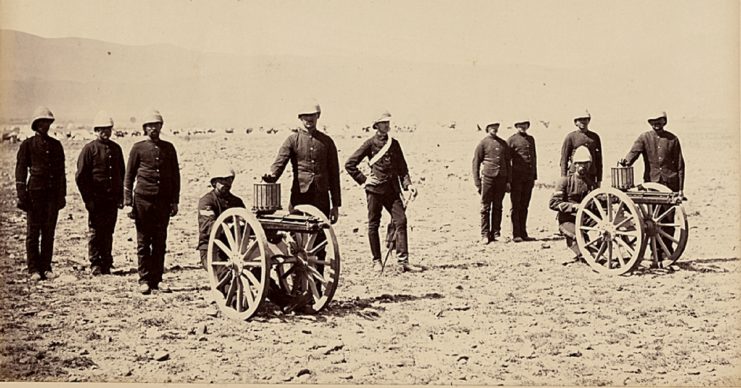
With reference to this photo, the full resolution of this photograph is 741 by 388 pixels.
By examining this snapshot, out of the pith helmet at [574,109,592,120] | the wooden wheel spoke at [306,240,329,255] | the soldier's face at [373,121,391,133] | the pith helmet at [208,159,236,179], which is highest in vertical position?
the pith helmet at [574,109,592,120]

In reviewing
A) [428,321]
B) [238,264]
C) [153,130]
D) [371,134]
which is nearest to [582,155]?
[371,134]

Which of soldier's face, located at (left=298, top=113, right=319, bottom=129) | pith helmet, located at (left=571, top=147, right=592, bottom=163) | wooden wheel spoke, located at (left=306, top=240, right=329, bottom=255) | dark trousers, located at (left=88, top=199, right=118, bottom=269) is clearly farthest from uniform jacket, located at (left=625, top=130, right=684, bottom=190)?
dark trousers, located at (left=88, top=199, right=118, bottom=269)

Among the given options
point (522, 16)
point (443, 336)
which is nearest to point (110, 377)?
point (443, 336)

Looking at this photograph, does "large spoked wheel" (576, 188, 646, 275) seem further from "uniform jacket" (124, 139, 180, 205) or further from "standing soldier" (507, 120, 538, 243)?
"uniform jacket" (124, 139, 180, 205)

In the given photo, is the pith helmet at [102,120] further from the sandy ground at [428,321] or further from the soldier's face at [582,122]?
the soldier's face at [582,122]

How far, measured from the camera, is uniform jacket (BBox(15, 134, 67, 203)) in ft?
24.6

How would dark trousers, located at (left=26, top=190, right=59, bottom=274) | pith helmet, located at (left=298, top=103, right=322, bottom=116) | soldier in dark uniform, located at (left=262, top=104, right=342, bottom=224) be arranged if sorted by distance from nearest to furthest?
pith helmet, located at (left=298, top=103, right=322, bottom=116) → soldier in dark uniform, located at (left=262, top=104, right=342, bottom=224) → dark trousers, located at (left=26, top=190, right=59, bottom=274)

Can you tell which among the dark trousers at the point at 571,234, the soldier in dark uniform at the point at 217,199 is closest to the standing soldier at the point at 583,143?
the dark trousers at the point at 571,234

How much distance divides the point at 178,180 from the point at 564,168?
396cm

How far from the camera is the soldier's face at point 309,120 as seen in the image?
714cm

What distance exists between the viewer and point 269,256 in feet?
20.7

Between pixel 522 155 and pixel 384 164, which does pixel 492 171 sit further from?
pixel 384 164

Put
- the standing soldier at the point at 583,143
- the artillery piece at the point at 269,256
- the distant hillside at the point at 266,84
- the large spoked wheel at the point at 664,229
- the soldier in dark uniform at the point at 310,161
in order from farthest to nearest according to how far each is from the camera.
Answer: the standing soldier at the point at 583,143, the large spoked wheel at the point at 664,229, the distant hillside at the point at 266,84, the soldier in dark uniform at the point at 310,161, the artillery piece at the point at 269,256

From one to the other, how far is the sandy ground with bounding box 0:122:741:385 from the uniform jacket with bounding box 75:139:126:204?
566 mm
